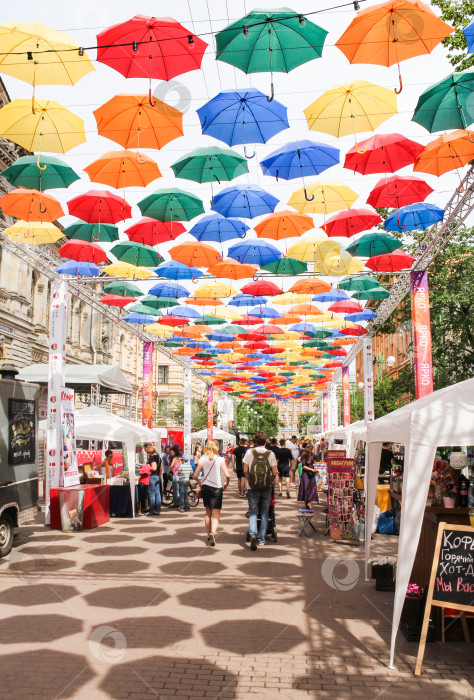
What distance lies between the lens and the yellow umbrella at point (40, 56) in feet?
23.6

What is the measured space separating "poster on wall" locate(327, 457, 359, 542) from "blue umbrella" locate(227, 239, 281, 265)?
5.29 m

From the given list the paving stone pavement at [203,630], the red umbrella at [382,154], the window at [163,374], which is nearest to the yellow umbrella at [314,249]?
the red umbrella at [382,154]

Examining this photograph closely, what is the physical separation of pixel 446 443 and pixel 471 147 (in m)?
5.99

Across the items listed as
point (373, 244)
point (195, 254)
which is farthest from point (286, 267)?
point (195, 254)

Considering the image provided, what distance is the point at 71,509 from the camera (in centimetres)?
1294

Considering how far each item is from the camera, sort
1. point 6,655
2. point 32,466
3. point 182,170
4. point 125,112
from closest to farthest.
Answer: point 6,655 → point 125,112 → point 182,170 → point 32,466

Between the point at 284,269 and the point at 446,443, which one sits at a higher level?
the point at 284,269

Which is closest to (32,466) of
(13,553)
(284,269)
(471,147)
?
(13,553)

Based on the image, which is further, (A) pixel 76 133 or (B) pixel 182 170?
(B) pixel 182 170

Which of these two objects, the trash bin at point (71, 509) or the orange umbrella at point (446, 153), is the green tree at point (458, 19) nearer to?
the orange umbrella at point (446, 153)

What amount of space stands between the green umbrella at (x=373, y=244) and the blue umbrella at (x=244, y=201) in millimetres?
2958

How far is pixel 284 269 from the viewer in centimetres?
1555

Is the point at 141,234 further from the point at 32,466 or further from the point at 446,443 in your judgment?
the point at 446,443

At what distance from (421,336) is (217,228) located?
650cm
